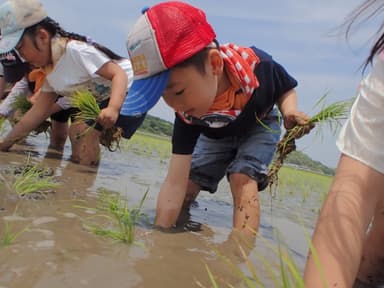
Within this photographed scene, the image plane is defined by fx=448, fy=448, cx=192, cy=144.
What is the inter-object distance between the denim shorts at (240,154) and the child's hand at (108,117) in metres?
0.67

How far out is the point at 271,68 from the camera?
8.95 ft

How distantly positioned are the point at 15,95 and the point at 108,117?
74.5 inches

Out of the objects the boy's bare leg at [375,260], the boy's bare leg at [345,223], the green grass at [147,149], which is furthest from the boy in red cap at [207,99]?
the green grass at [147,149]

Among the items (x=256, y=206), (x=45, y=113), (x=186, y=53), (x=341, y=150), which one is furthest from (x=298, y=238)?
(x=45, y=113)

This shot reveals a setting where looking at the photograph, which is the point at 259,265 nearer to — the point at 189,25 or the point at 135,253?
the point at 135,253

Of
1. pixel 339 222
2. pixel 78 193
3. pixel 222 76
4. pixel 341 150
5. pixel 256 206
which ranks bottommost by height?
pixel 78 193

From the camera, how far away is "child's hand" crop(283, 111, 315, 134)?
7.75 ft

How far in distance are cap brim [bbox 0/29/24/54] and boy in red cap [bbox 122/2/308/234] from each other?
5.01 ft

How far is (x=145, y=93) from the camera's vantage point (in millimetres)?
1990

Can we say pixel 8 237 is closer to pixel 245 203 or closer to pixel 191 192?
pixel 245 203

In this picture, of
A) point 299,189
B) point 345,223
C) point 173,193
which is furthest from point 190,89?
point 299,189

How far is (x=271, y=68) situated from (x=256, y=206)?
89cm

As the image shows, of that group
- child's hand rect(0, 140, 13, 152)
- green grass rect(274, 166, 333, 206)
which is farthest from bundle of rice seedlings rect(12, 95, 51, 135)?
green grass rect(274, 166, 333, 206)

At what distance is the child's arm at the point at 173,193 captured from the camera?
7.41 ft
